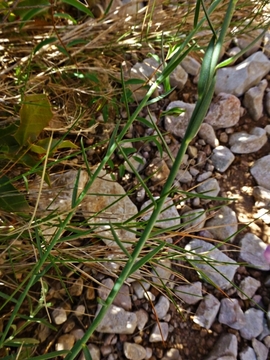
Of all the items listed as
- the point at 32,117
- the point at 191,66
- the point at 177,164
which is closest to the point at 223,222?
the point at 191,66

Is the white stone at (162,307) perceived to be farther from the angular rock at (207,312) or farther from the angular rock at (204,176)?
the angular rock at (204,176)

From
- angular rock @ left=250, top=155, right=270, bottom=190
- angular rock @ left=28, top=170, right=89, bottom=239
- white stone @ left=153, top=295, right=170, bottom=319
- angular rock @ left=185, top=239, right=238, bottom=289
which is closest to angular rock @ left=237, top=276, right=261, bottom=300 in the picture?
angular rock @ left=185, top=239, right=238, bottom=289

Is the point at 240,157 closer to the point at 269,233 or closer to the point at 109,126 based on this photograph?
the point at 269,233

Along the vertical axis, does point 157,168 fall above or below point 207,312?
above

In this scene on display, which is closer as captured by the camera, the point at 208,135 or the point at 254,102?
the point at 208,135

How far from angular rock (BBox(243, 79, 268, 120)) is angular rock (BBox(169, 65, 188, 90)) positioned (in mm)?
263

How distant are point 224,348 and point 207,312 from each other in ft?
0.35

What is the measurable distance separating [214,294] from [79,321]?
431mm

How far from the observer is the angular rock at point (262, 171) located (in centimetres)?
156

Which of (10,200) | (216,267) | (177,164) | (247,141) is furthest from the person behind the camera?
(247,141)

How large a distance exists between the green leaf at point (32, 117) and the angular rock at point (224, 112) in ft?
2.49

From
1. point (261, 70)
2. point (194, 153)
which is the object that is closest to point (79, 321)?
point (194, 153)

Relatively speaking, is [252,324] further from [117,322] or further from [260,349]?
[117,322]

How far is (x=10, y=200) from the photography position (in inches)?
39.1
